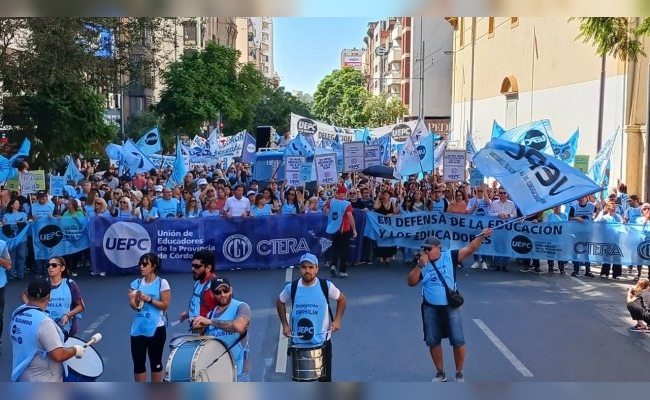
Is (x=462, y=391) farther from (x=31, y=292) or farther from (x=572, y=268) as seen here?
(x=572, y=268)

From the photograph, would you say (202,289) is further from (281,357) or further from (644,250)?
(644,250)

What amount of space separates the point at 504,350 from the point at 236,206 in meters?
7.98

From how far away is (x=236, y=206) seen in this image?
666 inches

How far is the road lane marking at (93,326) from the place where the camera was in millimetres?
11258

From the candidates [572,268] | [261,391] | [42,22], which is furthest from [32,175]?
[261,391]

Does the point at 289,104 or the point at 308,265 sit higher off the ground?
the point at 289,104

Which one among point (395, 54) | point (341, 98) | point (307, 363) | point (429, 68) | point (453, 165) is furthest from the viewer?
point (341, 98)

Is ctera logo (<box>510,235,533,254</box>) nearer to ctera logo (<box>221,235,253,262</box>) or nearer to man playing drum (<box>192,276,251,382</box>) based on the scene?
ctera logo (<box>221,235,253,262</box>)

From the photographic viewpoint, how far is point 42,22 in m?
18.9

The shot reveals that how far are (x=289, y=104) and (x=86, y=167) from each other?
177 ft

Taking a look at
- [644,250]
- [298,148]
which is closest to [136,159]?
[298,148]

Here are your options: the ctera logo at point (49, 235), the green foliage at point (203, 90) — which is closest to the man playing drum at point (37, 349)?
the ctera logo at point (49, 235)

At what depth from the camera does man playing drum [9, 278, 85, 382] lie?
6.02 metres
